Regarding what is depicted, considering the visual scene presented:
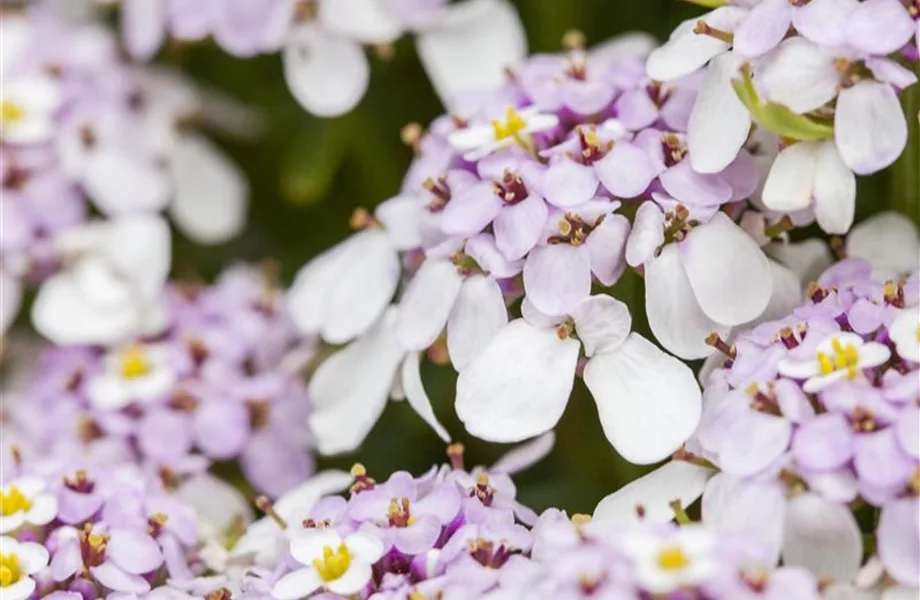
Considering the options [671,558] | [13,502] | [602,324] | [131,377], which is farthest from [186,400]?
[671,558]

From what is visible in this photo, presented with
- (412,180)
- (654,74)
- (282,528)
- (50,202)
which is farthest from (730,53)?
(50,202)

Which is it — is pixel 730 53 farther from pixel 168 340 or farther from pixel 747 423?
pixel 168 340

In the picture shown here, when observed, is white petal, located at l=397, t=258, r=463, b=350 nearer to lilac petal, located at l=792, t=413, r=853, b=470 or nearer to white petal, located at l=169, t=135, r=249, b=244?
lilac petal, located at l=792, t=413, r=853, b=470

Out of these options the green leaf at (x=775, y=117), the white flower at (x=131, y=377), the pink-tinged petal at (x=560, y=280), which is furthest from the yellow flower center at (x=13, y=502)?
the green leaf at (x=775, y=117)

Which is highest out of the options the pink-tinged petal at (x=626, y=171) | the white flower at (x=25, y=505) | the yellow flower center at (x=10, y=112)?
the pink-tinged petal at (x=626, y=171)

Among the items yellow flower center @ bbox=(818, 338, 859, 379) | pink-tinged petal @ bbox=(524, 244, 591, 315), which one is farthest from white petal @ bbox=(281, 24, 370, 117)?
yellow flower center @ bbox=(818, 338, 859, 379)

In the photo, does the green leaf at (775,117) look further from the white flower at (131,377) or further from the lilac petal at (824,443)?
the white flower at (131,377)

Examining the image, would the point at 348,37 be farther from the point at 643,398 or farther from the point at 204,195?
the point at 643,398
